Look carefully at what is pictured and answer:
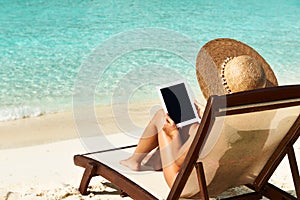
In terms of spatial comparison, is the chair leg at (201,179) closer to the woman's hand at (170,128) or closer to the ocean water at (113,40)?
the woman's hand at (170,128)

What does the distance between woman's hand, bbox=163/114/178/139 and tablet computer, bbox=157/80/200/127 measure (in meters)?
0.03

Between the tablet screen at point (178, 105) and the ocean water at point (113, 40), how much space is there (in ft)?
11.2

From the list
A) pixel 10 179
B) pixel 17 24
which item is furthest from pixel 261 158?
pixel 17 24

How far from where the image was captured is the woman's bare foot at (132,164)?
11.2 feet

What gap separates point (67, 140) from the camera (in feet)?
16.8

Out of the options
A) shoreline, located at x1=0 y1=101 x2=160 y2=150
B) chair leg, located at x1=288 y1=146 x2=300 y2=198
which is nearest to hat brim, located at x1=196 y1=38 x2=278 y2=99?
chair leg, located at x1=288 y1=146 x2=300 y2=198

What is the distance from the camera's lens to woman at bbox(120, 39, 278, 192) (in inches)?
111

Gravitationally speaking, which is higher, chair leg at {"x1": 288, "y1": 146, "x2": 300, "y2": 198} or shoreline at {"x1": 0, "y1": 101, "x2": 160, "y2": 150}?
chair leg at {"x1": 288, "y1": 146, "x2": 300, "y2": 198}

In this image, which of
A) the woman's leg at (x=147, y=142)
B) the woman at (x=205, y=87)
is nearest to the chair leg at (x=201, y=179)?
the woman at (x=205, y=87)

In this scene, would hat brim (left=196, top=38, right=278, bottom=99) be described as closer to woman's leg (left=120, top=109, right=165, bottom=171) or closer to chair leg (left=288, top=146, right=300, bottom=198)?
woman's leg (left=120, top=109, right=165, bottom=171)

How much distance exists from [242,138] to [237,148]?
75mm

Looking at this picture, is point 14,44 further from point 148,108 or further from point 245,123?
point 245,123

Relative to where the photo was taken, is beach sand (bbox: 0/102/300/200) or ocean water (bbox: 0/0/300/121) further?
ocean water (bbox: 0/0/300/121)

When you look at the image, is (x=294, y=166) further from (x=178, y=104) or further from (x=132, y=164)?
(x=132, y=164)
